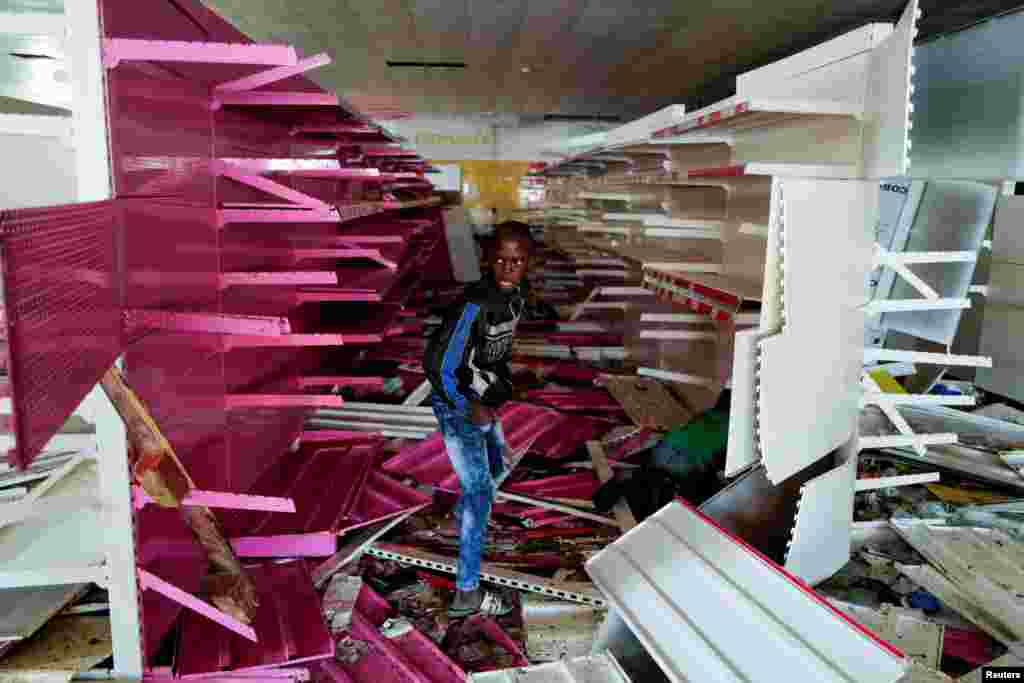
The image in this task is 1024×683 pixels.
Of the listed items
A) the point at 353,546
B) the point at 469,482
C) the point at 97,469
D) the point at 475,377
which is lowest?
the point at 353,546

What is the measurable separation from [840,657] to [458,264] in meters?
10.0

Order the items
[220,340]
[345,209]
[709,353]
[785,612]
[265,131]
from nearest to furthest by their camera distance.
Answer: [785,612], [220,340], [345,209], [265,131], [709,353]

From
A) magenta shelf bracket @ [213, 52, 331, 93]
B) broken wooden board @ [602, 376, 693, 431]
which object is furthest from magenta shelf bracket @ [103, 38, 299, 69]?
broken wooden board @ [602, 376, 693, 431]

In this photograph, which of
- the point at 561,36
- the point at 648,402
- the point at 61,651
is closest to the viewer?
the point at 61,651

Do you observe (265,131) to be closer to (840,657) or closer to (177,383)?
(177,383)

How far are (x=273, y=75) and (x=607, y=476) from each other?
2.54 m

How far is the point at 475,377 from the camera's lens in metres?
2.74

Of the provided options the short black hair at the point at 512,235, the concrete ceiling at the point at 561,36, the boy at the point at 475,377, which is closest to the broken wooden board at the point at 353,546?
the boy at the point at 475,377

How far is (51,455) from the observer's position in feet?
10.6

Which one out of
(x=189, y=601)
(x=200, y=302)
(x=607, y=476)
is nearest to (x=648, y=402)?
(x=607, y=476)

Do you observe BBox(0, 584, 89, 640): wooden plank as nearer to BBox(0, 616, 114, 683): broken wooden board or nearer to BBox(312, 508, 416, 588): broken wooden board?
BBox(0, 616, 114, 683): broken wooden board

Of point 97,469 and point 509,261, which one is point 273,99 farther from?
point 97,469

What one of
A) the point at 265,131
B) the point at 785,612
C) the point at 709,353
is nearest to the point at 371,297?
the point at 265,131

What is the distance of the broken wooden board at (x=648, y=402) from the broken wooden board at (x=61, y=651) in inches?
129
